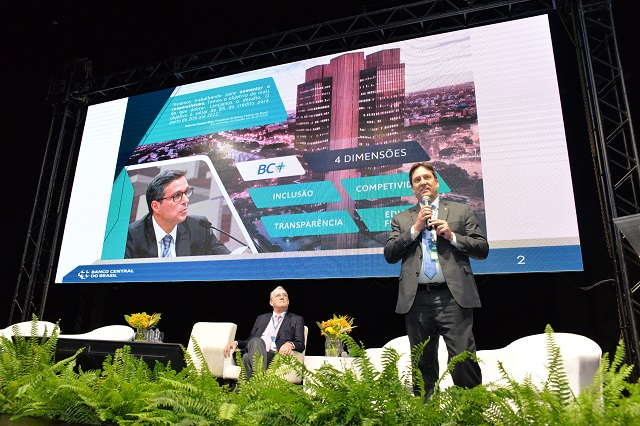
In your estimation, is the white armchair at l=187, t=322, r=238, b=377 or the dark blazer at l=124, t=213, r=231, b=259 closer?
the white armchair at l=187, t=322, r=238, b=377

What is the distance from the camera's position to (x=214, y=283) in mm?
5285

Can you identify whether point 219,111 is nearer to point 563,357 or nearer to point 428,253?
point 428,253

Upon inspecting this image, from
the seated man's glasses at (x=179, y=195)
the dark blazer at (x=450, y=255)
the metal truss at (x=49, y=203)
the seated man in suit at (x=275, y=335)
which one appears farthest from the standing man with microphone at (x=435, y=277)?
the metal truss at (x=49, y=203)

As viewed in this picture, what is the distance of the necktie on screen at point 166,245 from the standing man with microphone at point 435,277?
9.60ft

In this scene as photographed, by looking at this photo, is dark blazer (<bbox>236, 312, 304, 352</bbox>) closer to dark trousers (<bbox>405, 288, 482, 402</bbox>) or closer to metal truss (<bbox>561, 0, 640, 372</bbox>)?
dark trousers (<bbox>405, 288, 482, 402</bbox>)

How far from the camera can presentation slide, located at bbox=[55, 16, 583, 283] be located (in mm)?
3934

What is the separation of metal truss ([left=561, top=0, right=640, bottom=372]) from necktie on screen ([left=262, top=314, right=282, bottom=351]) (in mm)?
2493

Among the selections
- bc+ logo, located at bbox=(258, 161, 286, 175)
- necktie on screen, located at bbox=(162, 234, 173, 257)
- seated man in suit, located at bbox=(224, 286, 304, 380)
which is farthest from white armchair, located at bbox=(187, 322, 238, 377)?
bc+ logo, located at bbox=(258, 161, 286, 175)

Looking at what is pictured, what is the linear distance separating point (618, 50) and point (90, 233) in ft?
17.2

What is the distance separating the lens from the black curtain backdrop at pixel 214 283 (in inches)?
160

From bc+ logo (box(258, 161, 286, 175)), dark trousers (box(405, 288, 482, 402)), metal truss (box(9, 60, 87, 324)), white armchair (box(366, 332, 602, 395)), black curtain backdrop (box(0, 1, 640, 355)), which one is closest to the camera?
white armchair (box(366, 332, 602, 395))

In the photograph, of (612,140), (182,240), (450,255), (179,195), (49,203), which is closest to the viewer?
(450,255)

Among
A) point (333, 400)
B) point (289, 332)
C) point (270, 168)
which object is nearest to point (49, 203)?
point (270, 168)

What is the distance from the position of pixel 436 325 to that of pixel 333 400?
1.78 m
